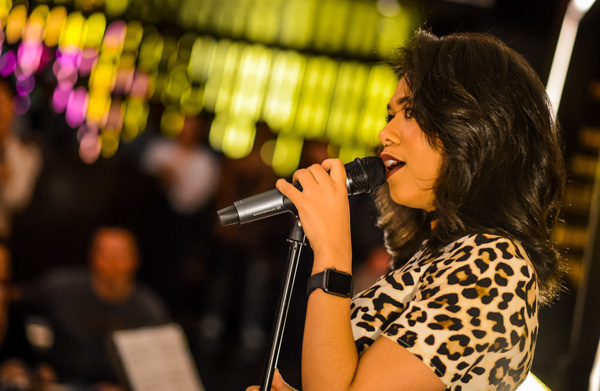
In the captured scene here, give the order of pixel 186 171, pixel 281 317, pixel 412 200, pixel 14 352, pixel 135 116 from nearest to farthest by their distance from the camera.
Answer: pixel 281 317
pixel 412 200
pixel 14 352
pixel 186 171
pixel 135 116

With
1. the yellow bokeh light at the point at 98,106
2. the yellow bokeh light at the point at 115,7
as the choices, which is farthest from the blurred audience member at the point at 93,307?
the yellow bokeh light at the point at 115,7

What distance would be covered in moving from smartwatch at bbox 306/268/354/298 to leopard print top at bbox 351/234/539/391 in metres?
0.10

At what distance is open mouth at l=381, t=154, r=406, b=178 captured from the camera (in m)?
1.30

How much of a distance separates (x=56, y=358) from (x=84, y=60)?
12.4 feet

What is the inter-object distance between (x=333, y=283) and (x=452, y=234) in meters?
0.26

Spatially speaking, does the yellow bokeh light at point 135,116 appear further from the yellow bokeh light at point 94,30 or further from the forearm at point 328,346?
the forearm at point 328,346

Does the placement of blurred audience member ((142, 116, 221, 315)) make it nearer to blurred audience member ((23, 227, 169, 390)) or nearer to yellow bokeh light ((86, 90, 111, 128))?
yellow bokeh light ((86, 90, 111, 128))

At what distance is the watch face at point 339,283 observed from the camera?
3.70 ft

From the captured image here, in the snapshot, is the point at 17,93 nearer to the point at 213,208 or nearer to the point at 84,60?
the point at 84,60

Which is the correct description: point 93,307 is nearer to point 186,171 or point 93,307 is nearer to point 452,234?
point 186,171

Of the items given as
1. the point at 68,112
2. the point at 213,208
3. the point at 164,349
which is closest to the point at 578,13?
the point at 164,349

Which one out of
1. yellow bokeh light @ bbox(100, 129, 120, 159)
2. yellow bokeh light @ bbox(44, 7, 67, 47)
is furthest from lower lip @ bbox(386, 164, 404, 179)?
yellow bokeh light @ bbox(44, 7, 67, 47)

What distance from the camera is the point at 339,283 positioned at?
113cm

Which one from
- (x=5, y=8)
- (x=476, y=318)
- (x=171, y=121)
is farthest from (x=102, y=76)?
(x=476, y=318)
